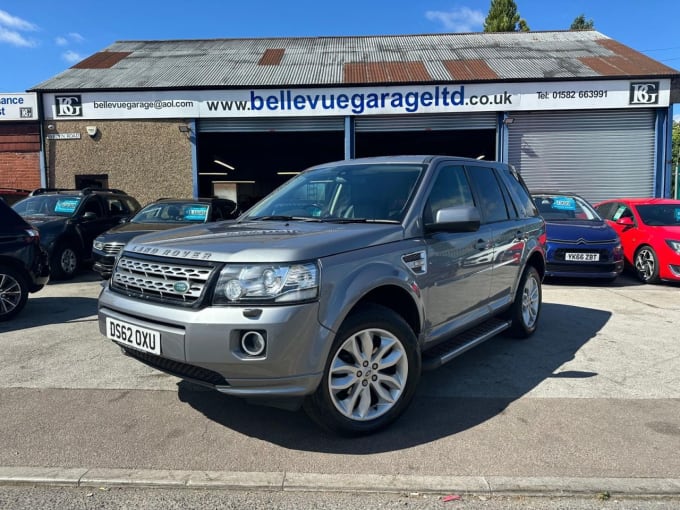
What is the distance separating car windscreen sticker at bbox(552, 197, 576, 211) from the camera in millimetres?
9578

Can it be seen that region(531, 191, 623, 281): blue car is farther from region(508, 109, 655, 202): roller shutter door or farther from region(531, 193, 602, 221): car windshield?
region(508, 109, 655, 202): roller shutter door

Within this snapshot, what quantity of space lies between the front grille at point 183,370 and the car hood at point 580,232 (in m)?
6.98

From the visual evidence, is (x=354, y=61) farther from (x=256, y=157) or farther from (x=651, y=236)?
(x=651, y=236)

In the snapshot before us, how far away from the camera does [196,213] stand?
30.9 ft

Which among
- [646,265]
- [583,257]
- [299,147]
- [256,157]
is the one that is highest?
[299,147]

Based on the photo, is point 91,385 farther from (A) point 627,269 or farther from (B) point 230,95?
(B) point 230,95

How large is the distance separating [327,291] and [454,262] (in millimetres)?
1401

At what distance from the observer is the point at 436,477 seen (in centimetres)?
267

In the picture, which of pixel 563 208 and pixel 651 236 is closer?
pixel 651 236

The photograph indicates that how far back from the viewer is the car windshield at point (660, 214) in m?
9.15

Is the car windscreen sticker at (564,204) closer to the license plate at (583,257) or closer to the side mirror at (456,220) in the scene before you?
the license plate at (583,257)

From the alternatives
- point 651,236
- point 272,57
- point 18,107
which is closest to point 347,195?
point 651,236

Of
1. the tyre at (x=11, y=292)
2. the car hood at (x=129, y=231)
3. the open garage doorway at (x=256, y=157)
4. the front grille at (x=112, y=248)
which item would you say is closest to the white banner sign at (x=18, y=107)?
the open garage doorway at (x=256, y=157)

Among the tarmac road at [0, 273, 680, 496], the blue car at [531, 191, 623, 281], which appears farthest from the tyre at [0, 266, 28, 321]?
the blue car at [531, 191, 623, 281]
